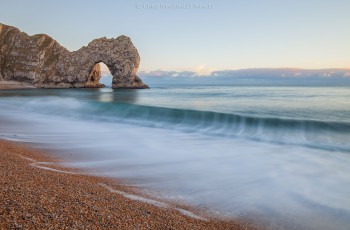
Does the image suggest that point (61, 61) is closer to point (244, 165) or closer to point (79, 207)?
point (244, 165)

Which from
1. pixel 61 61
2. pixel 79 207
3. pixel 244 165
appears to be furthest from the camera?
pixel 61 61

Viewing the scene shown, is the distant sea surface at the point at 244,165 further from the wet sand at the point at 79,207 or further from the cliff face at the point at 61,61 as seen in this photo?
the cliff face at the point at 61,61

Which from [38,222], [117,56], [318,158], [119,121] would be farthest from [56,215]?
[117,56]

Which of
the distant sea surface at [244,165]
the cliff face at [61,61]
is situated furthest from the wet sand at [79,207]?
the cliff face at [61,61]

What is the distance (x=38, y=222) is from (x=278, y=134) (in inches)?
449

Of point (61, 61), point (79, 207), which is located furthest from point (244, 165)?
point (61, 61)

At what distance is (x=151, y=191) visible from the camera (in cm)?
529

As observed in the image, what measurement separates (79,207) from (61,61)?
78088 millimetres

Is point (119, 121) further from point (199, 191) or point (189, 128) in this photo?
point (199, 191)

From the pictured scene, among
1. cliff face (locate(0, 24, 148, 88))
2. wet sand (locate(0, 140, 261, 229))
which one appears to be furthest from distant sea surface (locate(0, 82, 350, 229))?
cliff face (locate(0, 24, 148, 88))

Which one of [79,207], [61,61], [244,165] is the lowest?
[244,165]

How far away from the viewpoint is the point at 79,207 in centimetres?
359

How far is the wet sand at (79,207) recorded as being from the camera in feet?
10.3

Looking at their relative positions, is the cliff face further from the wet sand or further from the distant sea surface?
the wet sand
